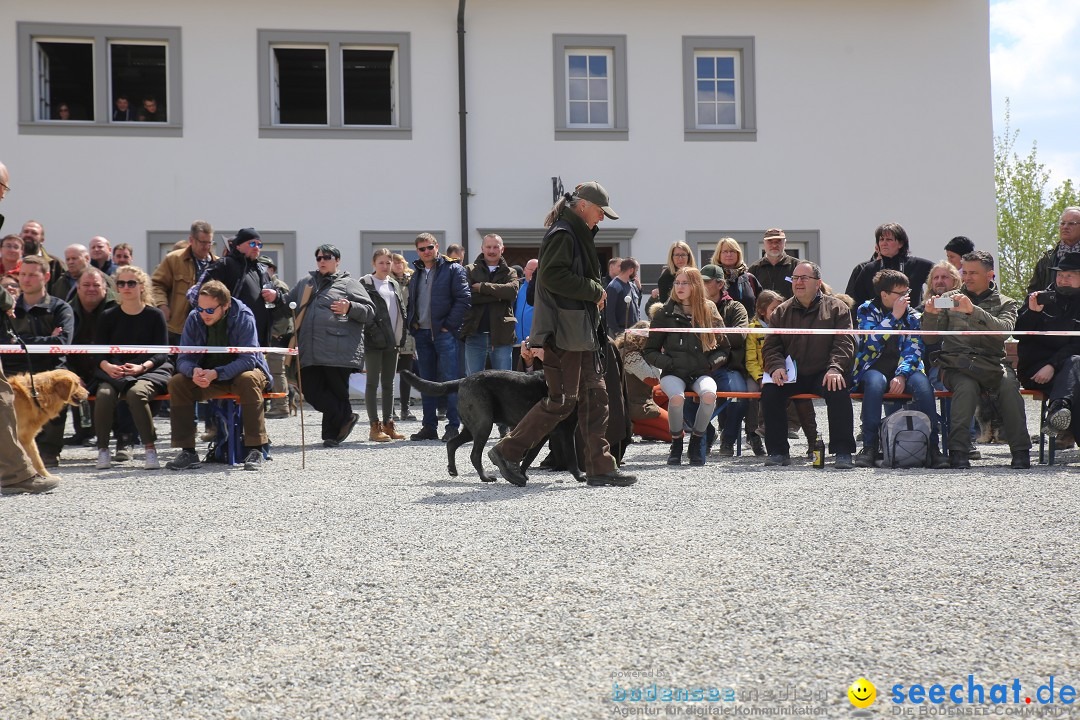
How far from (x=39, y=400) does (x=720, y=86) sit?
13586 mm

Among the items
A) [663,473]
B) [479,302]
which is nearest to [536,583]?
[663,473]

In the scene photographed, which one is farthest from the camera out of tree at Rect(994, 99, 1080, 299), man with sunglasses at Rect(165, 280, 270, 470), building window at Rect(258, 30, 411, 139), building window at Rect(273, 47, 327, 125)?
tree at Rect(994, 99, 1080, 299)

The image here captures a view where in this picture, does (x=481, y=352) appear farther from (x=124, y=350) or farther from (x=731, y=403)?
(x=124, y=350)

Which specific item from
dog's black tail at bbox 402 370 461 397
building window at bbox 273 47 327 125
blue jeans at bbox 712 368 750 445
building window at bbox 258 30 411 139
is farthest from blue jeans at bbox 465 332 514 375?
building window at bbox 273 47 327 125

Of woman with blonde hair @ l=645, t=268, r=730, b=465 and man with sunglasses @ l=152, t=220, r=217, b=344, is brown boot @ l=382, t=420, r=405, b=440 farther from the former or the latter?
woman with blonde hair @ l=645, t=268, r=730, b=465

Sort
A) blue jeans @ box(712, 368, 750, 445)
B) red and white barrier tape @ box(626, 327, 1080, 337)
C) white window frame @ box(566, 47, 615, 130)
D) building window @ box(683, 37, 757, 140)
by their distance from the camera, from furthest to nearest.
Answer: building window @ box(683, 37, 757, 140) < white window frame @ box(566, 47, 615, 130) < blue jeans @ box(712, 368, 750, 445) < red and white barrier tape @ box(626, 327, 1080, 337)

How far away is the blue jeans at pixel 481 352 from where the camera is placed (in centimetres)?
1224

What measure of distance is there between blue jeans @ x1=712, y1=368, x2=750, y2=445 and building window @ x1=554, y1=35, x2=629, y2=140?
30.6 ft

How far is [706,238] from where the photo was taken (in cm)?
1897

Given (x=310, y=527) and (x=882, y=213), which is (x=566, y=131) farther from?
(x=310, y=527)

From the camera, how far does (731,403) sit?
33.4 feet

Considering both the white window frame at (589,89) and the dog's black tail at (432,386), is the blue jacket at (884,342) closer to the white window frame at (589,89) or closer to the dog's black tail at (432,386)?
the dog's black tail at (432,386)

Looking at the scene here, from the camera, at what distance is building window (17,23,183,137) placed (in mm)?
17906

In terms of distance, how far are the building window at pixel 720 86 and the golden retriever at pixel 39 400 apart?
41.5ft
